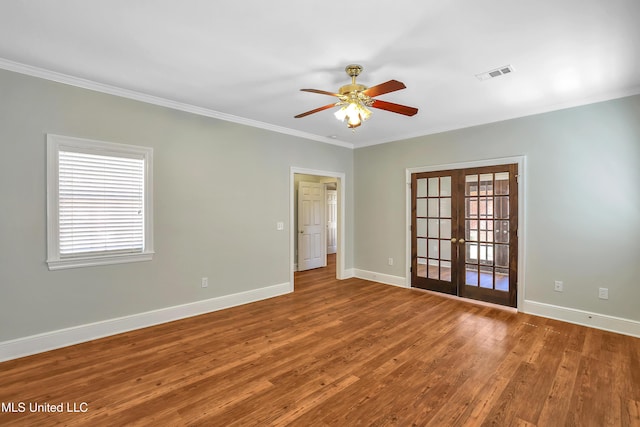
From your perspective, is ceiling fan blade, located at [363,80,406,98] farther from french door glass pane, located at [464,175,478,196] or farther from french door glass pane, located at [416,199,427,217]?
french door glass pane, located at [416,199,427,217]

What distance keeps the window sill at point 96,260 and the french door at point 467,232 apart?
4165 mm

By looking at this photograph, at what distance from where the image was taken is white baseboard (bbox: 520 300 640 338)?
334cm

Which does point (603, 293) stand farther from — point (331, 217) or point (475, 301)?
point (331, 217)

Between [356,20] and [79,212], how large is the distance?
3.27 m

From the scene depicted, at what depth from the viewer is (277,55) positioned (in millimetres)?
2578

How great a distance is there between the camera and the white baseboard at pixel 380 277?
5.45 metres

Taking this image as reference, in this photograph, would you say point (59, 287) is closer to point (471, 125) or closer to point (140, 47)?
point (140, 47)

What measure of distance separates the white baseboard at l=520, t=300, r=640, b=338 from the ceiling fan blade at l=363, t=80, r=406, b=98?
3.55m

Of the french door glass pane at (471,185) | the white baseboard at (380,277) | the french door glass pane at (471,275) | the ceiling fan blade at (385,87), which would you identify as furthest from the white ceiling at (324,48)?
the white baseboard at (380,277)

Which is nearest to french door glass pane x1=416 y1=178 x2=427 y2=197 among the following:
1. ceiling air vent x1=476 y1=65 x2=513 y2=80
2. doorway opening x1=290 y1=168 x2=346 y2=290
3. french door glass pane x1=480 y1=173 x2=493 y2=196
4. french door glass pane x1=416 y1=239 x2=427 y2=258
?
french door glass pane x1=416 y1=239 x2=427 y2=258

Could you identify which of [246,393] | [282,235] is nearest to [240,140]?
[282,235]

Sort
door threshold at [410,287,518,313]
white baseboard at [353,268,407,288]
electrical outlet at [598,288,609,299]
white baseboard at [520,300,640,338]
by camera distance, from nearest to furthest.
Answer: white baseboard at [520,300,640,338] < electrical outlet at [598,288,609,299] < door threshold at [410,287,518,313] < white baseboard at [353,268,407,288]

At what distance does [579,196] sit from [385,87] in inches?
120

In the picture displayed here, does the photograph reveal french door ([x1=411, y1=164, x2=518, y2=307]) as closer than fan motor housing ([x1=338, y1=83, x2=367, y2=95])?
No
